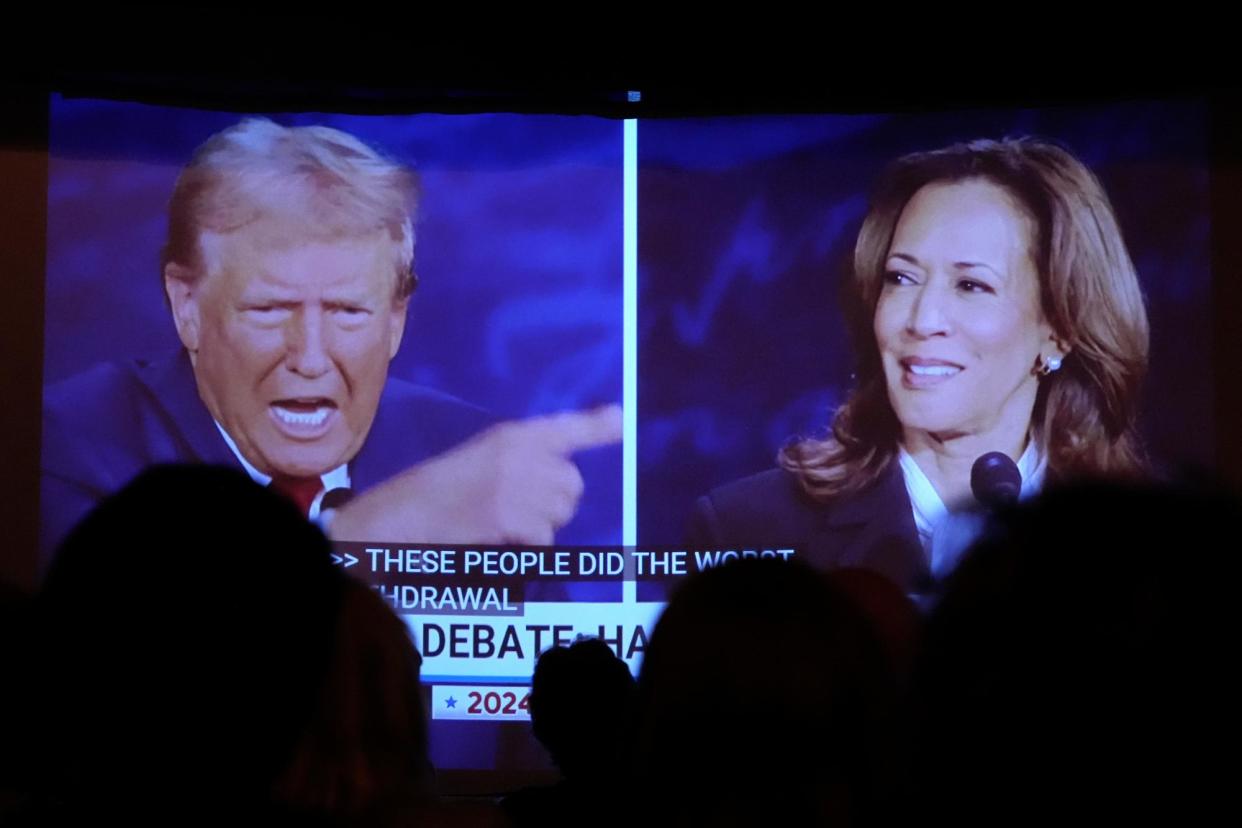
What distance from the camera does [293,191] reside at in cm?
396

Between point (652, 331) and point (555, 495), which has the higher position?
point (652, 331)

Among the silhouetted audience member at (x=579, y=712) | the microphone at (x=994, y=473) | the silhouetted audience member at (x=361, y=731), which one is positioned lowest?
the silhouetted audience member at (x=579, y=712)

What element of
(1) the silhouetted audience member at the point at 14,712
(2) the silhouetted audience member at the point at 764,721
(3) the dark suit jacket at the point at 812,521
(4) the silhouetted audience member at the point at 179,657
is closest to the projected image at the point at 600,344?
(3) the dark suit jacket at the point at 812,521

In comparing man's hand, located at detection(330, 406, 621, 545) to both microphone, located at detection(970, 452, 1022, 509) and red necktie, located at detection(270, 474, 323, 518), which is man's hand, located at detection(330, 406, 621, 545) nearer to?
red necktie, located at detection(270, 474, 323, 518)

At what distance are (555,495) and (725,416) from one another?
0.55 metres

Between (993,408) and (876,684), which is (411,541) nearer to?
(993,408)

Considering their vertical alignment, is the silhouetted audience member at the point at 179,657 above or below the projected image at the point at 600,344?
below

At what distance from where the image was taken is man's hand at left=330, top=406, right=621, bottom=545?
154 inches

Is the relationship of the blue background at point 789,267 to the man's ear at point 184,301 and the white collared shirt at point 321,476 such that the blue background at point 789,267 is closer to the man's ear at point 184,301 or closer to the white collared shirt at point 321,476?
the white collared shirt at point 321,476

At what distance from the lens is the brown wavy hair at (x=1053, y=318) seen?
388 cm

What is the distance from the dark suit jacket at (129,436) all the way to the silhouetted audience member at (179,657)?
3076mm

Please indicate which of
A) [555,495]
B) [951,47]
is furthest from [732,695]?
[951,47]

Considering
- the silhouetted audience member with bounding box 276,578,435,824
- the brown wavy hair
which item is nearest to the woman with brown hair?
the brown wavy hair

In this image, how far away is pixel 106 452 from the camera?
3906 mm
